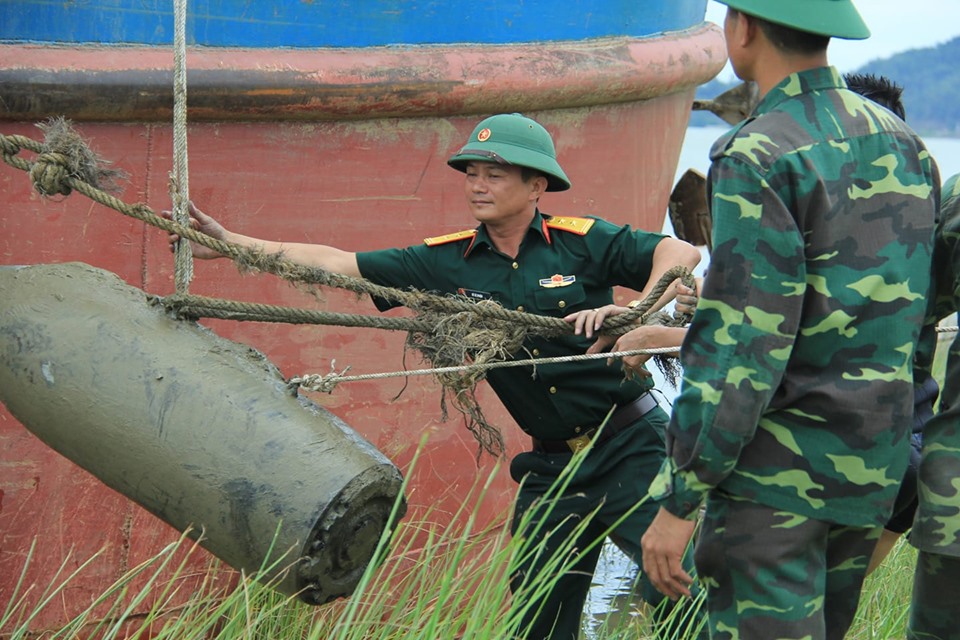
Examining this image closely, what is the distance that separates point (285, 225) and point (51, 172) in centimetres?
105

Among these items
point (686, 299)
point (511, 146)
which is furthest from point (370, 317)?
point (686, 299)

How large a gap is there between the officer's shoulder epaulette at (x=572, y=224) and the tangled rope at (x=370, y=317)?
0.35 m

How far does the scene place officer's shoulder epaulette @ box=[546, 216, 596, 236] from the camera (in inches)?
131

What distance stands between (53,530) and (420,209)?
1.39 meters

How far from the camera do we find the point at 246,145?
377 centimetres

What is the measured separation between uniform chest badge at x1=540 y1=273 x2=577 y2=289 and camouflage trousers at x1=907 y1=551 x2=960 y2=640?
3.75 ft

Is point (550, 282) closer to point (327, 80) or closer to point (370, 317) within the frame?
point (370, 317)

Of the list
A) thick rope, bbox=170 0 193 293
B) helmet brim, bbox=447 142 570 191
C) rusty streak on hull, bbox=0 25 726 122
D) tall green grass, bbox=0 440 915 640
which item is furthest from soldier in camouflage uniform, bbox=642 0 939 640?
rusty streak on hull, bbox=0 25 726 122

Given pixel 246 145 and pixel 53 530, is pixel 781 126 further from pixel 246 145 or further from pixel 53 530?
pixel 53 530

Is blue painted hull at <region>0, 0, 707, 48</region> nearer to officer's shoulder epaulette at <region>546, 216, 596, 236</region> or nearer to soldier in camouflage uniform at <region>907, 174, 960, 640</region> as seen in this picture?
officer's shoulder epaulette at <region>546, 216, 596, 236</region>

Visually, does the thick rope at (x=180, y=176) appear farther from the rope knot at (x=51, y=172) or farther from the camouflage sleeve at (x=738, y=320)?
the camouflage sleeve at (x=738, y=320)

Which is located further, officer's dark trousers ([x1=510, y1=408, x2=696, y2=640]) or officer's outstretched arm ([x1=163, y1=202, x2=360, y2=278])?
officer's dark trousers ([x1=510, y1=408, x2=696, y2=640])

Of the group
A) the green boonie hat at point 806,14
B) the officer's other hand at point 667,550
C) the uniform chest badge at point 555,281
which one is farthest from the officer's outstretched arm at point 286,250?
the green boonie hat at point 806,14

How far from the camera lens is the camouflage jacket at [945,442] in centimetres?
233
